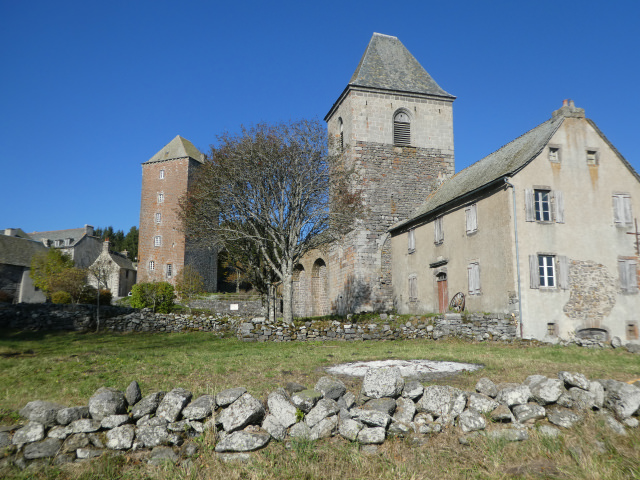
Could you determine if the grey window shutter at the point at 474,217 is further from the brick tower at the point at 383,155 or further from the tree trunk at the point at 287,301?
the tree trunk at the point at 287,301

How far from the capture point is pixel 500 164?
765 inches

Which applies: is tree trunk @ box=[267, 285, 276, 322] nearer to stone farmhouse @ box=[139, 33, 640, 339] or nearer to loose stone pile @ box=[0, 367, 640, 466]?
stone farmhouse @ box=[139, 33, 640, 339]

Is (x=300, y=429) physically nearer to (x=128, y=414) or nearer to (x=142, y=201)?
(x=128, y=414)

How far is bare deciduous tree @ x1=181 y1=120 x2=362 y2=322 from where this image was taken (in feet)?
60.5

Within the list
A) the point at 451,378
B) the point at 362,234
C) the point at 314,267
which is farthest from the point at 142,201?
the point at 451,378

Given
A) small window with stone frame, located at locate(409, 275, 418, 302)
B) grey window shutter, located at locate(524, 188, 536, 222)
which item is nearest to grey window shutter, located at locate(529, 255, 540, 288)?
grey window shutter, located at locate(524, 188, 536, 222)

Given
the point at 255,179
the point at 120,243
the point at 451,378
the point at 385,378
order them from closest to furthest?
the point at 385,378 → the point at 451,378 → the point at 255,179 → the point at 120,243

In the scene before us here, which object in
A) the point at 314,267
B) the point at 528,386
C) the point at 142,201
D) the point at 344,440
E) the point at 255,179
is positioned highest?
the point at 142,201

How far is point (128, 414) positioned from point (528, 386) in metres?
4.93

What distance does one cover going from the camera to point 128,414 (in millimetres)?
5324

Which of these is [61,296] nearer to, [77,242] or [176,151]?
[176,151]

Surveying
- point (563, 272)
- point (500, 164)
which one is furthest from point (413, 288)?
point (563, 272)

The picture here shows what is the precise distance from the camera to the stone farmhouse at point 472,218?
55.3ft

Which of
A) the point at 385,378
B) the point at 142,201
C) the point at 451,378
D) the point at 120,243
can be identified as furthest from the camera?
the point at 120,243
